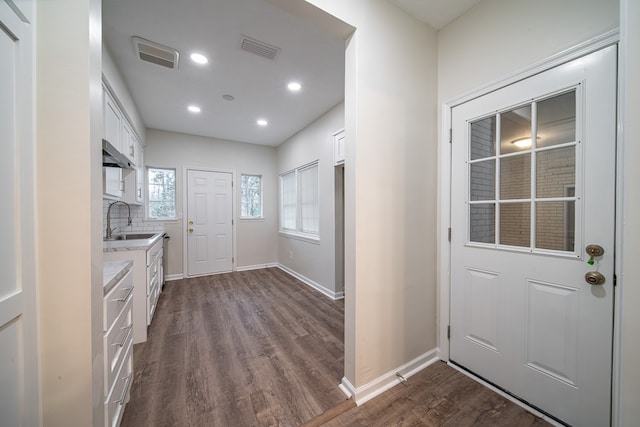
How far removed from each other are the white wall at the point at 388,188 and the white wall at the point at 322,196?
4.73 feet

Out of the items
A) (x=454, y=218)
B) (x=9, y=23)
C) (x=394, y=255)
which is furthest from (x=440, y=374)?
(x=9, y=23)

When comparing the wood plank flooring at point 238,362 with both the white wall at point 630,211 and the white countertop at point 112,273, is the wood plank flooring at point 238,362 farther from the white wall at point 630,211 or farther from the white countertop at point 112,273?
the white wall at point 630,211

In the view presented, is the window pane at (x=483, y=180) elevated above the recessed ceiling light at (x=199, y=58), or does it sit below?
below

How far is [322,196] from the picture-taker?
3.52 metres

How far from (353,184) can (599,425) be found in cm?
180

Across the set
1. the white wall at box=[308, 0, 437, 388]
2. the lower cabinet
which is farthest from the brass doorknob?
the lower cabinet

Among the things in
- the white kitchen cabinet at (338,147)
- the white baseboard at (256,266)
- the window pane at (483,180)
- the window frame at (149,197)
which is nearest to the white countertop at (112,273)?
the window pane at (483,180)

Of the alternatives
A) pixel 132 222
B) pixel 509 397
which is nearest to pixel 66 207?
pixel 509 397

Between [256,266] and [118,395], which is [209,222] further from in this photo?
[118,395]

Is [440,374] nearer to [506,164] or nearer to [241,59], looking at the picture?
[506,164]

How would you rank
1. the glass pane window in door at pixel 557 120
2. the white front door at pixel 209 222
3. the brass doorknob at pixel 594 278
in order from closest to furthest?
the brass doorknob at pixel 594 278, the glass pane window in door at pixel 557 120, the white front door at pixel 209 222

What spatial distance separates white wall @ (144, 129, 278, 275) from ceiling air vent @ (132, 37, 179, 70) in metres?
2.24

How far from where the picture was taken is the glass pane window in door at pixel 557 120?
1265 mm

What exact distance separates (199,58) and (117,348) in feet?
7.89
